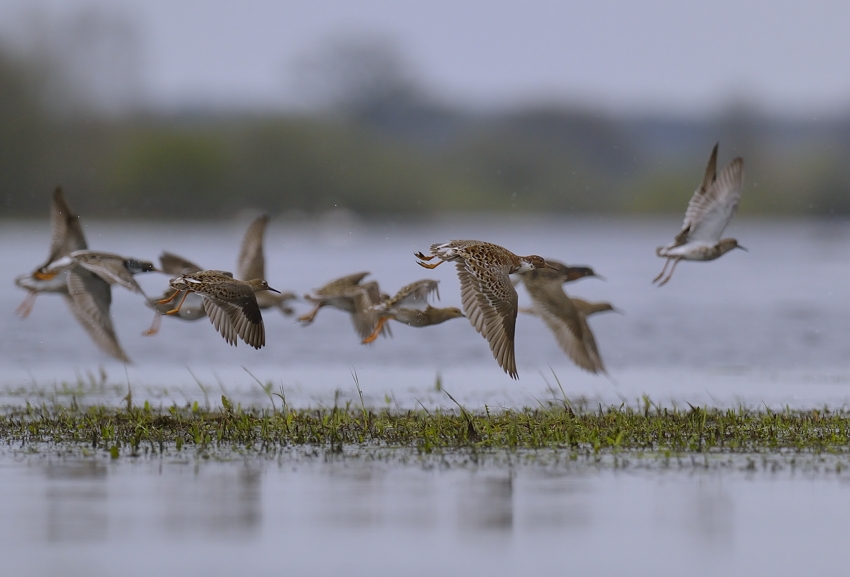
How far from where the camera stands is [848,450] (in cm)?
848

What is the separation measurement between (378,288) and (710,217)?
9.74ft

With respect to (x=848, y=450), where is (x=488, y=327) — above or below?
above

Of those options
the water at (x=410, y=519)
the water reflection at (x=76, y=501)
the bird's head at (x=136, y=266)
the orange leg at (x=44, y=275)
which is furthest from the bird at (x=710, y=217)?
the water reflection at (x=76, y=501)

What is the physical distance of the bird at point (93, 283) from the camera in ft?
37.9

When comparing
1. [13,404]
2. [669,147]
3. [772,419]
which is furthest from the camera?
[669,147]

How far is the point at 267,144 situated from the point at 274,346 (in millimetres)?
30207

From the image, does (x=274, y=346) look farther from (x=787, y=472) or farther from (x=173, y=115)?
(x=173, y=115)

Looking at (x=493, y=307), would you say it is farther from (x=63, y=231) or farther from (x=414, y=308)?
(x=63, y=231)

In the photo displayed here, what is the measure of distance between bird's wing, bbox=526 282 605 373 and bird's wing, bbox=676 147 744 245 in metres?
1.25

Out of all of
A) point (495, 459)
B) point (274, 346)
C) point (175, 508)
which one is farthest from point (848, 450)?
point (274, 346)

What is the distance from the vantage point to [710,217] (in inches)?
467

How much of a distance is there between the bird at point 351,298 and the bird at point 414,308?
55 centimetres

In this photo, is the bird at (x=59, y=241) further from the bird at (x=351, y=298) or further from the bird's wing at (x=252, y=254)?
the bird at (x=351, y=298)

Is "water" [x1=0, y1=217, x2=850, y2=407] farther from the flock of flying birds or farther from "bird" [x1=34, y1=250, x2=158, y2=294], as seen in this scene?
"bird" [x1=34, y1=250, x2=158, y2=294]
